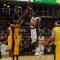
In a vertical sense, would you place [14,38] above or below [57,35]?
below

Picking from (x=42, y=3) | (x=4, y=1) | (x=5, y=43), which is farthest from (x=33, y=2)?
(x=5, y=43)

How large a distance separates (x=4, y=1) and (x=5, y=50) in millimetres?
3106

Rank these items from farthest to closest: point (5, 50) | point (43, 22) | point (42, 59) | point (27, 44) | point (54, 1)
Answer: point (54, 1) → point (43, 22) → point (27, 44) → point (5, 50) → point (42, 59)

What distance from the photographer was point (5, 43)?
50.0ft

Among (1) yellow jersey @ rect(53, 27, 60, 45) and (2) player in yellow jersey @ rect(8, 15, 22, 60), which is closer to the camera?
(1) yellow jersey @ rect(53, 27, 60, 45)

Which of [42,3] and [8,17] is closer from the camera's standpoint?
[8,17]

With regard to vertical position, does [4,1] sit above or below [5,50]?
above

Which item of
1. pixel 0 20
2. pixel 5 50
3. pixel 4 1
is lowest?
pixel 5 50

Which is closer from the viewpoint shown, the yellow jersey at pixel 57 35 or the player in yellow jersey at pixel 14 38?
the yellow jersey at pixel 57 35

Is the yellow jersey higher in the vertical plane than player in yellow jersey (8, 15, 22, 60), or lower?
higher

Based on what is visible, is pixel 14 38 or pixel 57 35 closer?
pixel 57 35

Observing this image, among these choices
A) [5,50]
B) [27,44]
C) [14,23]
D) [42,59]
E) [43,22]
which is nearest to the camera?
[14,23]

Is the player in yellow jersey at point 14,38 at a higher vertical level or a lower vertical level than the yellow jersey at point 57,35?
lower

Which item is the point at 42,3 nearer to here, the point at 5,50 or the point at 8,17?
the point at 8,17
